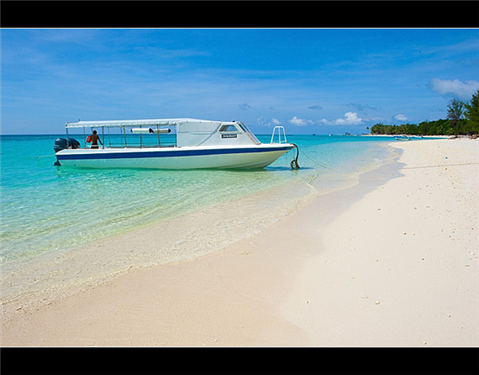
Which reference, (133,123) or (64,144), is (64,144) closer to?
(64,144)

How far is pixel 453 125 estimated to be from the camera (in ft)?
298

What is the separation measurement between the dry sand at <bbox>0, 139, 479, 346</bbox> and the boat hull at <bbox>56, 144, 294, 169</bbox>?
44.1 feet

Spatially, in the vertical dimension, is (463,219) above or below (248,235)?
above

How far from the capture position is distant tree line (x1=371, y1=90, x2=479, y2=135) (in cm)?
6366

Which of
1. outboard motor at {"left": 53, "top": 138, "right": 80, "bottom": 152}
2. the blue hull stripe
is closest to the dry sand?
the blue hull stripe

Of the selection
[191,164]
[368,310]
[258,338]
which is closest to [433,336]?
[368,310]

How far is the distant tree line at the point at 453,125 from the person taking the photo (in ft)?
209

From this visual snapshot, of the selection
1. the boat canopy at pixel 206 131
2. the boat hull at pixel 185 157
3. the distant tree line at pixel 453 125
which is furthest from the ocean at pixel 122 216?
the distant tree line at pixel 453 125

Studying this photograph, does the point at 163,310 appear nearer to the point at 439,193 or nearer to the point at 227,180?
the point at 439,193

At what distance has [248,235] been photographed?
22.6 ft

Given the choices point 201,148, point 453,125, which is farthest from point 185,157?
point 453,125

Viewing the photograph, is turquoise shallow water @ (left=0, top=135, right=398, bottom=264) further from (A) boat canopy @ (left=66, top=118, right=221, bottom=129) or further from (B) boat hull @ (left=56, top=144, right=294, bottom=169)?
(A) boat canopy @ (left=66, top=118, right=221, bottom=129)

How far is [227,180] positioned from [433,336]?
45.5ft

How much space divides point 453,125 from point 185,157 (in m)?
94.0
